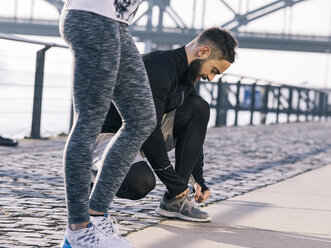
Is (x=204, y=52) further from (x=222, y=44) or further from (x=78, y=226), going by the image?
(x=78, y=226)

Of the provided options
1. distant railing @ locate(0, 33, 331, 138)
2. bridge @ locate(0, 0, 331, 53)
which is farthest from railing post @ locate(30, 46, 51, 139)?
bridge @ locate(0, 0, 331, 53)

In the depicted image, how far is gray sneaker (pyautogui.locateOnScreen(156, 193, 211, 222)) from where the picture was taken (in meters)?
3.29

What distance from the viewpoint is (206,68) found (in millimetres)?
3029

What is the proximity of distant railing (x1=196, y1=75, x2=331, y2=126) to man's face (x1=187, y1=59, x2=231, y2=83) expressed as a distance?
7415 millimetres

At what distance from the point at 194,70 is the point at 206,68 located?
0.25ft

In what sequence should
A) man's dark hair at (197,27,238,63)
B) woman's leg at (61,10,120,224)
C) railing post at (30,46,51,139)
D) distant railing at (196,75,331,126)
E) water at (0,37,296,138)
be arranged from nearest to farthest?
woman's leg at (61,10,120,224), man's dark hair at (197,27,238,63), water at (0,37,296,138), railing post at (30,46,51,139), distant railing at (196,75,331,126)

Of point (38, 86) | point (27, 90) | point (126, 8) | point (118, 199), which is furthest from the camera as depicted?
point (27, 90)

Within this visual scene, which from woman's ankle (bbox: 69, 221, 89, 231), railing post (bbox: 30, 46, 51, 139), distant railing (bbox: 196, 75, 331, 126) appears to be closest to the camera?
woman's ankle (bbox: 69, 221, 89, 231)

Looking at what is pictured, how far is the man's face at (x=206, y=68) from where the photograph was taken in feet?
9.78

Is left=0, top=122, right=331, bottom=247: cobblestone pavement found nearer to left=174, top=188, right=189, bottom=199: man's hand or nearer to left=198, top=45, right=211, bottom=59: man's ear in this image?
left=174, top=188, right=189, bottom=199: man's hand

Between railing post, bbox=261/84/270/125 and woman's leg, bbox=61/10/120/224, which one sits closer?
woman's leg, bbox=61/10/120/224

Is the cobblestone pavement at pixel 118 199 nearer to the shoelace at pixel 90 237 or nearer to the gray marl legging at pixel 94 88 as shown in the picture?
the shoelace at pixel 90 237

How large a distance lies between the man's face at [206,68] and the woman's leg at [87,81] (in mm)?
737

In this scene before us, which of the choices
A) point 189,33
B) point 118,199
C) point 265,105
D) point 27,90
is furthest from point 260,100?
point 189,33
